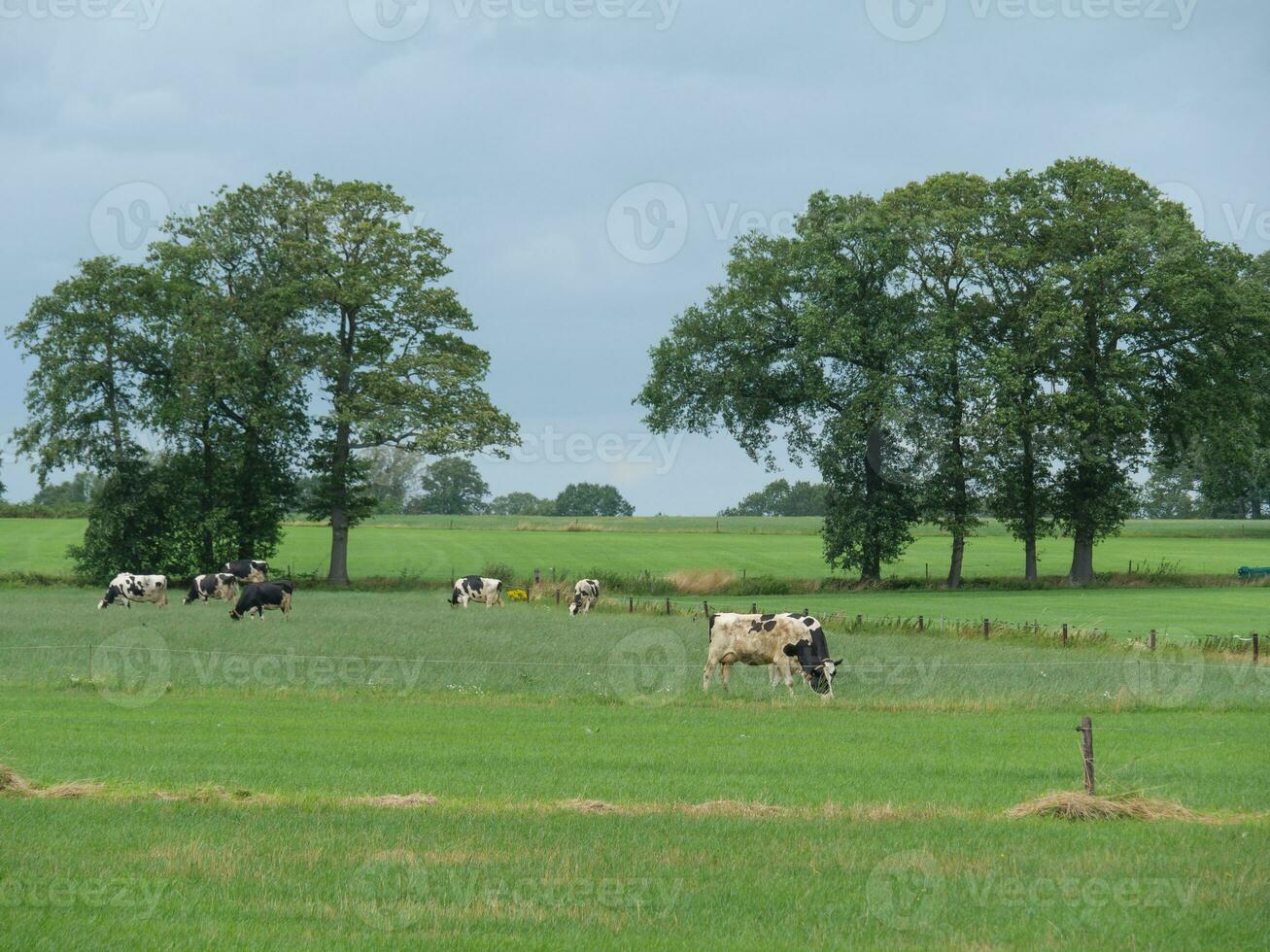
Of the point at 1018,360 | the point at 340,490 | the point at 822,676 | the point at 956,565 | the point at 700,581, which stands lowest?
the point at 822,676

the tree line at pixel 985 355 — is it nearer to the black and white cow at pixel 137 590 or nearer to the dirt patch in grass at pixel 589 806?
the black and white cow at pixel 137 590

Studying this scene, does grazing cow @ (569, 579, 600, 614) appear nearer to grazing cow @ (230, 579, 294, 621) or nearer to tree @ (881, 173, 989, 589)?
grazing cow @ (230, 579, 294, 621)

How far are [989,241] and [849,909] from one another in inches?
2200

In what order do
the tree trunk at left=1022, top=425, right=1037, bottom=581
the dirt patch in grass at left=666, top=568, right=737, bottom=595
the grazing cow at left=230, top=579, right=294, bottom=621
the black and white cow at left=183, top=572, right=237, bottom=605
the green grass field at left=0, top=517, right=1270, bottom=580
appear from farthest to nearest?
the green grass field at left=0, top=517, right=1270, bottom=580 → the dirt patch in grass at left=666, top=568, right=737, bottom=595 → the tree trunk at left=1022, top=425, right=1037, bottom=581 → the black and white cow at left=183, top=572, right=237, bottom=605 → the grazing cow at left=230, top=579, right=294, bottom=621

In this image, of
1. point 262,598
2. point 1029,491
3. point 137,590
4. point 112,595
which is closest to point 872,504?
point 1029,491

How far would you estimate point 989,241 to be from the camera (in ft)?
205

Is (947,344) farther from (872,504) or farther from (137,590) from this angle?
(137,590)

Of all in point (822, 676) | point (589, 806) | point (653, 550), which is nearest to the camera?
point (589, 806)

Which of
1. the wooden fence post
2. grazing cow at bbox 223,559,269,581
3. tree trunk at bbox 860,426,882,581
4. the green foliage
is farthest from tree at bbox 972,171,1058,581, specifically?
the wooden fence post

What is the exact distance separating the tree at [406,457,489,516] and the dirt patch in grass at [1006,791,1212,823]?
140013 millimetres

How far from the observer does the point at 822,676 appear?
89.4 ft

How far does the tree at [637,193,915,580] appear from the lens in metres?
61.7

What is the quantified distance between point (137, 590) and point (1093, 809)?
45.0 m

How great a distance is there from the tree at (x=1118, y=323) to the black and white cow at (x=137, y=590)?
38.6 m
